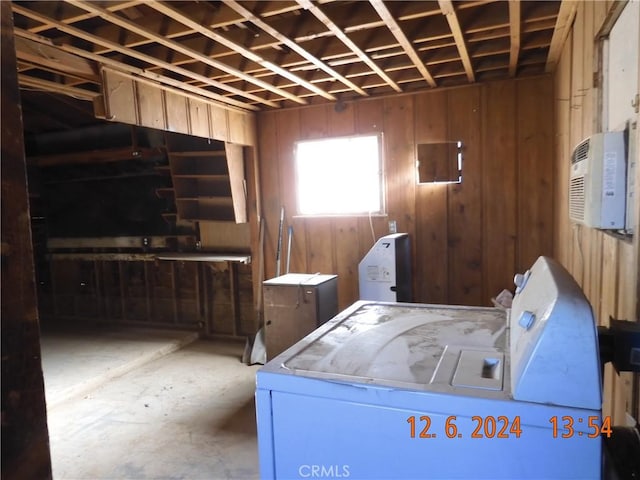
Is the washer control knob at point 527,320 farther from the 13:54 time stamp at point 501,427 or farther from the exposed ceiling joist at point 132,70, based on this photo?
the exposed ceiling joist at point 132,70

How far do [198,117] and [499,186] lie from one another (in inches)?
96.5

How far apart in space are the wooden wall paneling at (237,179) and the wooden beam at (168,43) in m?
0.78

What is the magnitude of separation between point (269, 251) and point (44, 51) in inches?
98.4

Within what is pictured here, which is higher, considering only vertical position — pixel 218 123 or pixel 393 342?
pixel 218 123

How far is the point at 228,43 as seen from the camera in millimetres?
2377

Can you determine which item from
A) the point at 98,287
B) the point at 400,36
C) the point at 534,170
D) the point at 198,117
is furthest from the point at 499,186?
the point at 98,287

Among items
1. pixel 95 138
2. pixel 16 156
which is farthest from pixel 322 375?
pixel 95 138

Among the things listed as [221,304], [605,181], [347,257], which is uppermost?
[605,181]

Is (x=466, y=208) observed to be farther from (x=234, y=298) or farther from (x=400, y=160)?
(x=234, y=298)

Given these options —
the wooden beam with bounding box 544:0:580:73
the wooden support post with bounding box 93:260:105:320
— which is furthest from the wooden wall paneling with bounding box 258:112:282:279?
the wooden support post with bounding box 93:260:105:320

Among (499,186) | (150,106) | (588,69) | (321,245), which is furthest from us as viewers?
(321,245)

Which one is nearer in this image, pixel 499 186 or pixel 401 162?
pixel 499 186

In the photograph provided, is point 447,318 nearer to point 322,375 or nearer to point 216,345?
point 322,375

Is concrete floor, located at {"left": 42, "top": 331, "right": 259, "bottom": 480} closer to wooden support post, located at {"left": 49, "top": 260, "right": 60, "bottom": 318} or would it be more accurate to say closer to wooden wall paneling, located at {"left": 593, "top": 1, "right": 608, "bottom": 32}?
wooden support post, located at {"left": 49, "top": 260, "right": 60, "bottom": 318}
